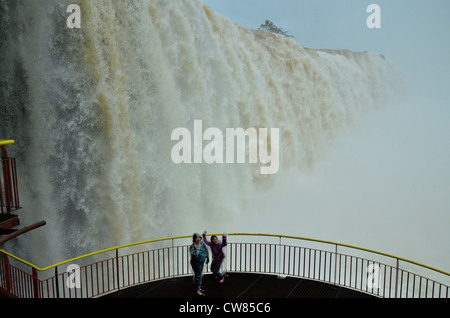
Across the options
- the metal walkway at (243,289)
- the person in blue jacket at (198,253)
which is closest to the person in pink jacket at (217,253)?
the metal walkway at (243,289)

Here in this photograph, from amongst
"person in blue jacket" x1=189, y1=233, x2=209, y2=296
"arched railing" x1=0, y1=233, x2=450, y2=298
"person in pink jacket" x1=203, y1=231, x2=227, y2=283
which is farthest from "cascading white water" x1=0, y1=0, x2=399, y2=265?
"person in blue jacket" x1=189, y1=233, x2=209, y2=296

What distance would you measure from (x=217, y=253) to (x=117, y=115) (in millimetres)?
6069

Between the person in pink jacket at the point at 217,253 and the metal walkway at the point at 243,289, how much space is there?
0.19 meters

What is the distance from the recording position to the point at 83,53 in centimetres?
1149

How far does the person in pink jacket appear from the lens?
8227mm

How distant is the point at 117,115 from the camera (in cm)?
1238

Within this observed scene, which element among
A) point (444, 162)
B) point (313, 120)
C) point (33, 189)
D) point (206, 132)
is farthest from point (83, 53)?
point (444, 162)

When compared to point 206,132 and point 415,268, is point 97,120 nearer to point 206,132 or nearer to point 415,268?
point 206,132

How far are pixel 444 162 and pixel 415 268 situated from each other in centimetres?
1365

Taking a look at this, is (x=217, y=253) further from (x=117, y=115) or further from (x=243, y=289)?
(x=117, y=115)

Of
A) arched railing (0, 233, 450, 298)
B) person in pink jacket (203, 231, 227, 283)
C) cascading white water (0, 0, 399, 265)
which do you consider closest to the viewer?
arched railing (0, 233, 450, 298)

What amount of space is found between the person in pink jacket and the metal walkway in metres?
0.19

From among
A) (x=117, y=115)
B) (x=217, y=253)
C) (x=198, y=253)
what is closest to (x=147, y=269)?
(x=117, y=115)

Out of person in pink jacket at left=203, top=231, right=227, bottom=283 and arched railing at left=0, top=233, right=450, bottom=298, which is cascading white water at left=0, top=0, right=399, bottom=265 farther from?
person in pink jacket at left=203, top=231, right=227, bottom=283
